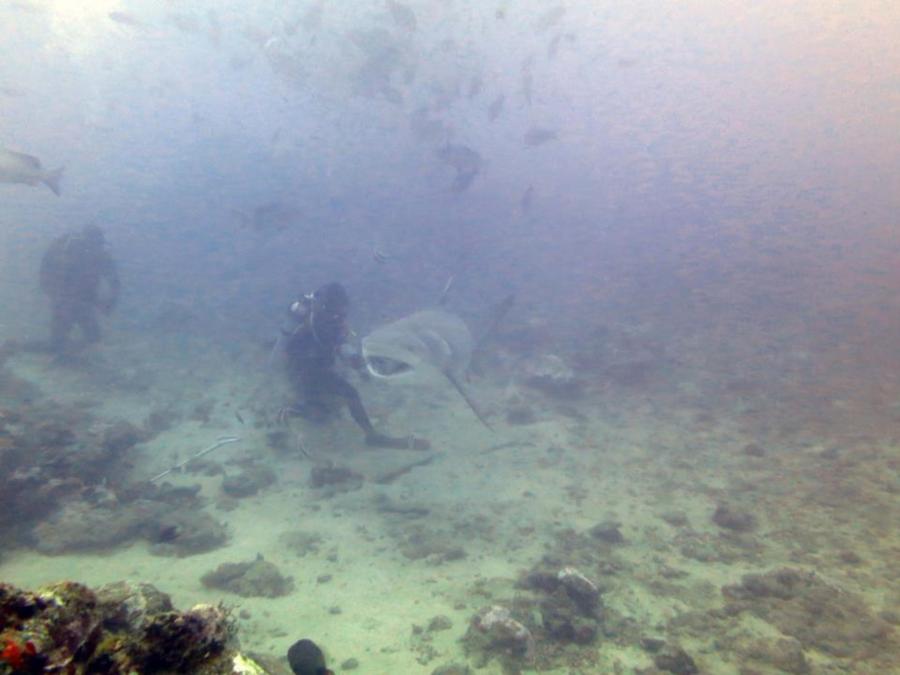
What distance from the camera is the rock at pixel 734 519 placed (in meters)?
6.58

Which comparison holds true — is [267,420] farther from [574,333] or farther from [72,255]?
[574,333]

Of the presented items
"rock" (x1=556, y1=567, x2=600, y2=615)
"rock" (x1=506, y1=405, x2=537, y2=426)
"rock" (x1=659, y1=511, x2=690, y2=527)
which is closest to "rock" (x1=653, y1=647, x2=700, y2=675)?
"rock" (x1=556, y1=567, x2=600, y2=615)

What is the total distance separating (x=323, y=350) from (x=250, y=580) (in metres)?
4.67

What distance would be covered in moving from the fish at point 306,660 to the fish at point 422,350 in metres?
4.89

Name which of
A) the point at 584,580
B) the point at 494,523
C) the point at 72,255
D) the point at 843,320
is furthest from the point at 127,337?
the point at 843,320

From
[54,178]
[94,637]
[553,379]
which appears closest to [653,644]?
[94,637]

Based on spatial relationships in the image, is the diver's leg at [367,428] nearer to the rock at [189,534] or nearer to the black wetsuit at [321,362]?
the black wetsuit at [321,362]

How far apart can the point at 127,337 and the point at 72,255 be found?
405cm

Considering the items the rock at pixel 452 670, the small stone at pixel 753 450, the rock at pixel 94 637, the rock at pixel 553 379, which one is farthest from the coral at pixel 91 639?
the rock at pixel 553 379

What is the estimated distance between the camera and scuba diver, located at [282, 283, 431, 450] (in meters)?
9.38

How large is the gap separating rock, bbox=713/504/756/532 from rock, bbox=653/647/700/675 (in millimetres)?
2895

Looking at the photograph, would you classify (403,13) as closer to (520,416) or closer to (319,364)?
(319,364)

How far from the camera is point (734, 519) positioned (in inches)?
261

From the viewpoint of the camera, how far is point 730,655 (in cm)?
442
